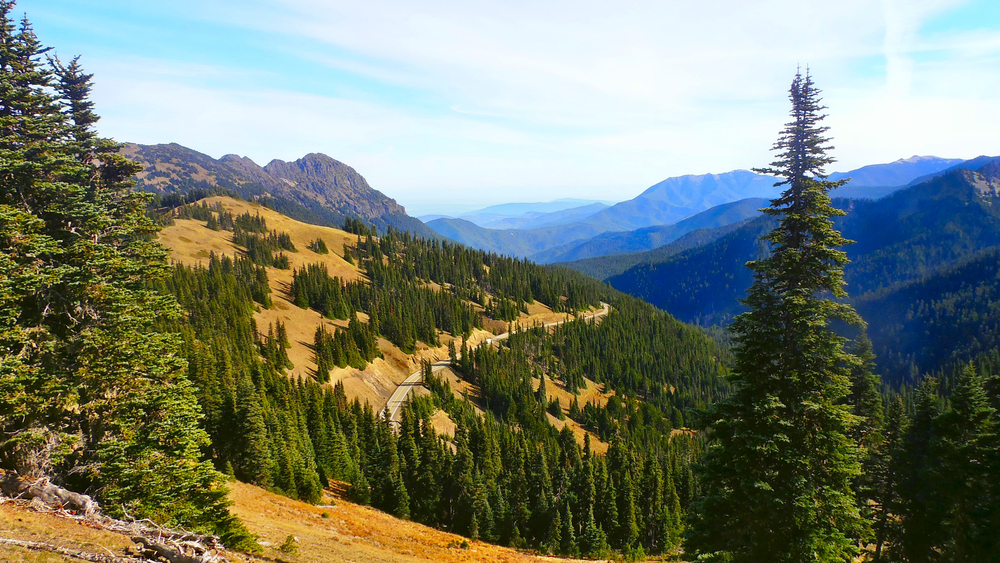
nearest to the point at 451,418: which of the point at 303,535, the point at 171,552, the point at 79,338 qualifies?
the point at 303,535

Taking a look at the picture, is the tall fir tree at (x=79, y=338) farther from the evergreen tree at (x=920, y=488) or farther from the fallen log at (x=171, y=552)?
the evergreen tree at (x=920, y=488)

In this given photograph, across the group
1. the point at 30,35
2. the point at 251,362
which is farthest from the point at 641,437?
the point at 30,35

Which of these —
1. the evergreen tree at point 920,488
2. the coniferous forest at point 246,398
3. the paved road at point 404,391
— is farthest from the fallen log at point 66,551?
the paved road at point 404,391

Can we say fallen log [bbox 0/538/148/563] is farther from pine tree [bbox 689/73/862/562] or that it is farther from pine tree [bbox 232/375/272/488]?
pine tree [bbox 232/375/272/488]

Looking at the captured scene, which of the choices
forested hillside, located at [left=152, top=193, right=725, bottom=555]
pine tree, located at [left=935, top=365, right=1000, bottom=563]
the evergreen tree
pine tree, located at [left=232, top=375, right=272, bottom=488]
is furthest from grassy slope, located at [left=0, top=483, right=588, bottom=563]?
pine tree, located at [left=935, top=365, right=1000, bottom=563]

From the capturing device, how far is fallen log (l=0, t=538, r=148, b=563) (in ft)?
40.6

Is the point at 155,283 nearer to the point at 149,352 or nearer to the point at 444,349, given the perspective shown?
the point at 444,349

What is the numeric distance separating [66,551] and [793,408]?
23840mm

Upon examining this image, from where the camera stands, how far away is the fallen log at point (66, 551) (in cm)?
1237

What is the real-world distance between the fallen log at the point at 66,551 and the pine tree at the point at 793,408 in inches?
798

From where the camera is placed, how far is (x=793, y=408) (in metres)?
16.4

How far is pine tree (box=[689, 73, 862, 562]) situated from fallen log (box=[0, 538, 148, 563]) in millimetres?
20265

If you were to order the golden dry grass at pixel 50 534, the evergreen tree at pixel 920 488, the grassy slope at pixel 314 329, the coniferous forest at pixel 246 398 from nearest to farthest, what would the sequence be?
the golden dry grass at pixel 50 534 < the coniferous forest at pixel 246 398 < the evergreen tree at pixel 920 488 < the grassy slope at pixel 314 329

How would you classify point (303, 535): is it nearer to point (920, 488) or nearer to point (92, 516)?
point (92, 516)
